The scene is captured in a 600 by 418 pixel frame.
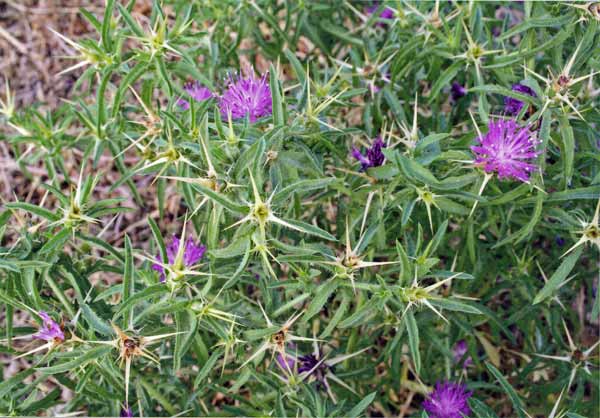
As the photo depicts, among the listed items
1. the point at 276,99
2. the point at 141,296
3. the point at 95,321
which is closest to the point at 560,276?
the point at 276,99

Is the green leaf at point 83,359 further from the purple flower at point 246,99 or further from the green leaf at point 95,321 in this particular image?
the purple flower at point 246,99

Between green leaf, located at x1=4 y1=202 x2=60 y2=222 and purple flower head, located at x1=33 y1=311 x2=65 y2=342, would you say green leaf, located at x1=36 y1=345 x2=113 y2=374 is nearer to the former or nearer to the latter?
purple flower head, located at x1=33 y1=311 x2=65 y2=342

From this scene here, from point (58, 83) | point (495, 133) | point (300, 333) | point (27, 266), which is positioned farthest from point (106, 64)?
point (58, 83)

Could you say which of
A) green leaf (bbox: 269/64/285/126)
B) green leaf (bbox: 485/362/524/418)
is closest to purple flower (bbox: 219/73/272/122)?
green leaf (bbox: 269/64/285/126)

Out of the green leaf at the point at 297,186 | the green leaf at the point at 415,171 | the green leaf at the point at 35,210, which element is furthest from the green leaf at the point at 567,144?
the green leaf at the point at 35,210

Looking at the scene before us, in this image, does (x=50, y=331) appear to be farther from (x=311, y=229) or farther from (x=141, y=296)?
(x=311, y=229)

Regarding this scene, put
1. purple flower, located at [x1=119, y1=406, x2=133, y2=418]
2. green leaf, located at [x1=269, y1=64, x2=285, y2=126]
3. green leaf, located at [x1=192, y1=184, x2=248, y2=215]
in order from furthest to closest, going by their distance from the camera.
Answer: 1. purple flower, located at [x1=119, y1=406, x2=133, y2=418]
2. green leaf, located at [x1=269, y1=64, x2=285, y2=126]
3. green leaf, located at [x1=192, y1=184, x2=248, y2=215]

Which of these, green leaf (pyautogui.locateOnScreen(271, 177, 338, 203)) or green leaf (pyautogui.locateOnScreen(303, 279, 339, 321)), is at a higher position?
green leaf (pyautogui.locateOnScreen(271, 177, 338, 203))

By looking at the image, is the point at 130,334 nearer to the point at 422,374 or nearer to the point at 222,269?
the point at 222,269
